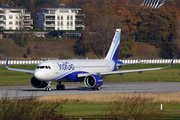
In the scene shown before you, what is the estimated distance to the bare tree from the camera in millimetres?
146625

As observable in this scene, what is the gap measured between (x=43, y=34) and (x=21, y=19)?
51.8 ft

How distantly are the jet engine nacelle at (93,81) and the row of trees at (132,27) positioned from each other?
10016cm

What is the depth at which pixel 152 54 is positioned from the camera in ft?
527

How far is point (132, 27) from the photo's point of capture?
176 m

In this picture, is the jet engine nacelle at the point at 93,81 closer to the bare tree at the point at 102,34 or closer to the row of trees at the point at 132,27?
the bare tree at the point at 102,34

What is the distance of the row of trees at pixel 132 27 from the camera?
150125mm

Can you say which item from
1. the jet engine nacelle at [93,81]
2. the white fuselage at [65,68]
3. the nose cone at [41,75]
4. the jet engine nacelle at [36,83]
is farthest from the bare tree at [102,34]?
the nose cone at [41,75]

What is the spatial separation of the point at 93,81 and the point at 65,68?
12.3 feet

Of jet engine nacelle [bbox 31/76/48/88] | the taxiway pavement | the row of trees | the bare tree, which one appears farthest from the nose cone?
the row of trees

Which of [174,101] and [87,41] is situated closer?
[174,101]

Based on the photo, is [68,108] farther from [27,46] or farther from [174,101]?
[27,46]

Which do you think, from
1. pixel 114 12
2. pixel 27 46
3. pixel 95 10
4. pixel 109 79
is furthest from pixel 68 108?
pixel 95 10

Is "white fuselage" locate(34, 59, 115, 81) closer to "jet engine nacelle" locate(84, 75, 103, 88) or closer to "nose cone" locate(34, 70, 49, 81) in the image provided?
"nose cone" locate(34, 70, 49, 81)

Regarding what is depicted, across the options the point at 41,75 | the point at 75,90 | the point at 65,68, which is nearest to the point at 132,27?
the point at 75,90
